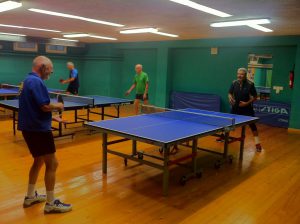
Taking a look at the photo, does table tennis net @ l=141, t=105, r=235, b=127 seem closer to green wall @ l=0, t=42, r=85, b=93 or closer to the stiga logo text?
the stiga logo text

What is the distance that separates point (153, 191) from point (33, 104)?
183 centimetres

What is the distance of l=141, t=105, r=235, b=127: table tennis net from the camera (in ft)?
13.5

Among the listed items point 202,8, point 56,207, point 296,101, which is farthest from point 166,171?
point 296,101

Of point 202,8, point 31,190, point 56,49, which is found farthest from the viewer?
point 56,49

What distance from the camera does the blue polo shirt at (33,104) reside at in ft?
8.89

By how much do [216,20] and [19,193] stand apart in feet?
14.7

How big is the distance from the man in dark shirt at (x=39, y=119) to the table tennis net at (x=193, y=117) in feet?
7.42

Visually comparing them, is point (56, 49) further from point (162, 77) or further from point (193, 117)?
point (193, 117)

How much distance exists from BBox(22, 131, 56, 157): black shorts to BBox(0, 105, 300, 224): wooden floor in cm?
68

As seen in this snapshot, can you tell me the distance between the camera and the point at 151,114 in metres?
4.89

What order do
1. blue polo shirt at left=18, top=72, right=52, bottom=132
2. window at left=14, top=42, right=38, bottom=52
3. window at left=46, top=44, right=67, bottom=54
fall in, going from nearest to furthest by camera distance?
1. blue polo shirt at left=18, top=72, right=52, bottom=132
2. window at left=14, top=42, right=38, bottom=52
3. window at left=46, top=44, right=67, bottom=54

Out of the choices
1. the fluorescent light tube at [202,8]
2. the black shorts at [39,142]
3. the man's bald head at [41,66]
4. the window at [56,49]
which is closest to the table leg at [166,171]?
the black shorts at [39,142]

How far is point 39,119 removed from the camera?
2775 mm

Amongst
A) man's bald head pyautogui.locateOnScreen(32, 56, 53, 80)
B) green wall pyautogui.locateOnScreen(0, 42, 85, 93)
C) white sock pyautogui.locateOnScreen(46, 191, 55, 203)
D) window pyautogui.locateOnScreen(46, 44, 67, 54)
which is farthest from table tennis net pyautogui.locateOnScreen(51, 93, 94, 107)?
window pyautogui.locateOnScreen(46, 44, 67, 54)
